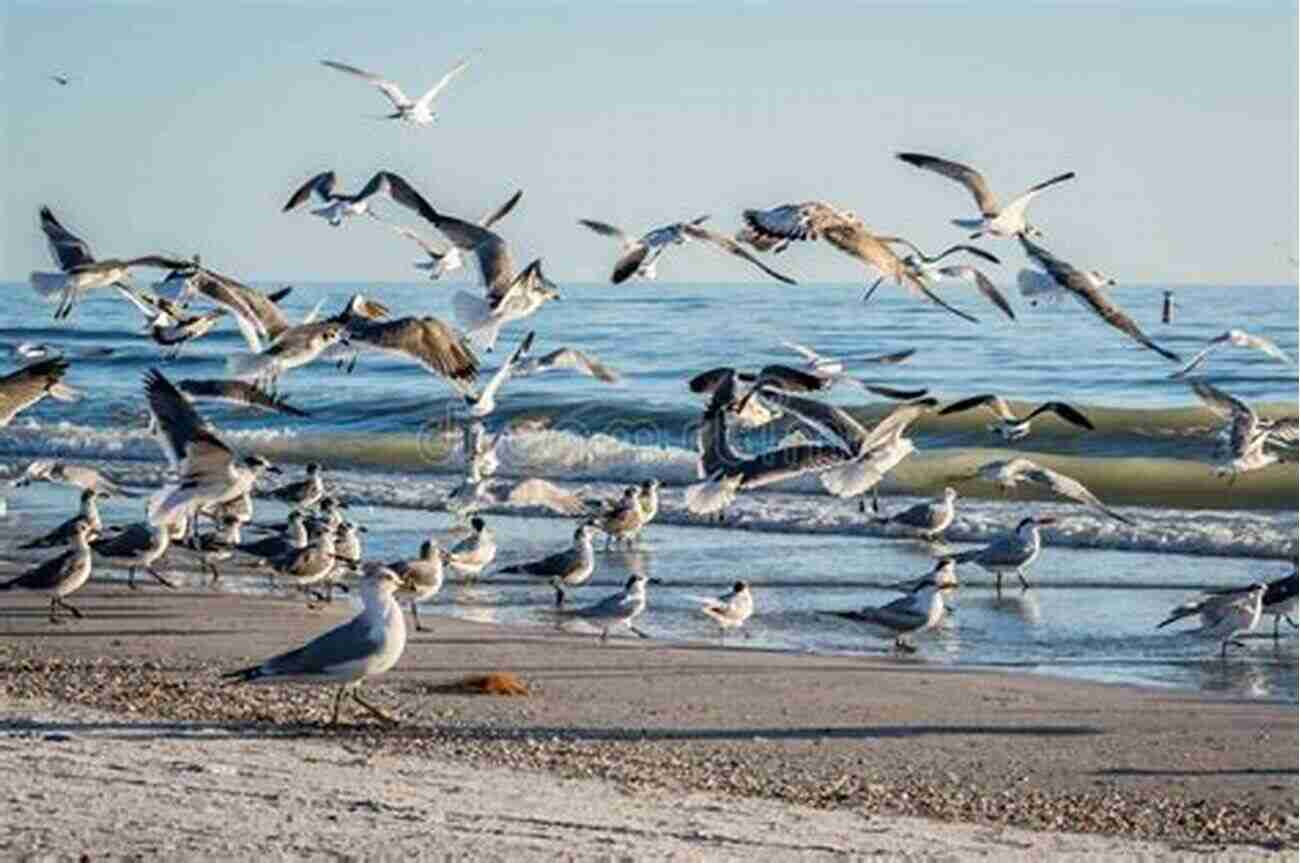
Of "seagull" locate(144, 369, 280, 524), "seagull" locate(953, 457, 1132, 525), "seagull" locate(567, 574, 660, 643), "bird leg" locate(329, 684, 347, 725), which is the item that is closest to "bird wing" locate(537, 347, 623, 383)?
"seagull" locate(953, 457, 1132, 525)

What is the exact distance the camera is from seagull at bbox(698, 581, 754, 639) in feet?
43.7

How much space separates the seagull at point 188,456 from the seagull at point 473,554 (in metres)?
3.26

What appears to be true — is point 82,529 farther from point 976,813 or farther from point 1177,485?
point 1177,485

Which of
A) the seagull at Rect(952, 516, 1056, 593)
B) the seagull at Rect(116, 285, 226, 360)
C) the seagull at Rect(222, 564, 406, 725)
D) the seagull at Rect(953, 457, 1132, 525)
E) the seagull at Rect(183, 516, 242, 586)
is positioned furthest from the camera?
the seagull at Rect(183, 516, 242, 586)

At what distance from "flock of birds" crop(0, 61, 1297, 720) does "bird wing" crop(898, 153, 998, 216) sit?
0.01 meters

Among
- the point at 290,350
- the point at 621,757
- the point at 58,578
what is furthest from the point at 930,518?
the point at 621,757

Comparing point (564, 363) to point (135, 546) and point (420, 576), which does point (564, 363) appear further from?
point (135, 546)

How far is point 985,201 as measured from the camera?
12.8m

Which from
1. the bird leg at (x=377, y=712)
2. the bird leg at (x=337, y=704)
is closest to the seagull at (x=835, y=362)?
the bird leg at (x=377, y=712)

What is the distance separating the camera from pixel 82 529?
14.4 meters

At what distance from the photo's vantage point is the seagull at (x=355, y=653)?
32.8ft

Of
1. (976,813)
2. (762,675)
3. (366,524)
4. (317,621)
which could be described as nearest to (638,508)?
(366,524)

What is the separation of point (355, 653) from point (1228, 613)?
4.62 m

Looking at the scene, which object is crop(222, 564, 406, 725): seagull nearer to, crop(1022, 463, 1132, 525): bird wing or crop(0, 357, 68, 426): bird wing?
crop(0, 357, 68, 426): bird wing
